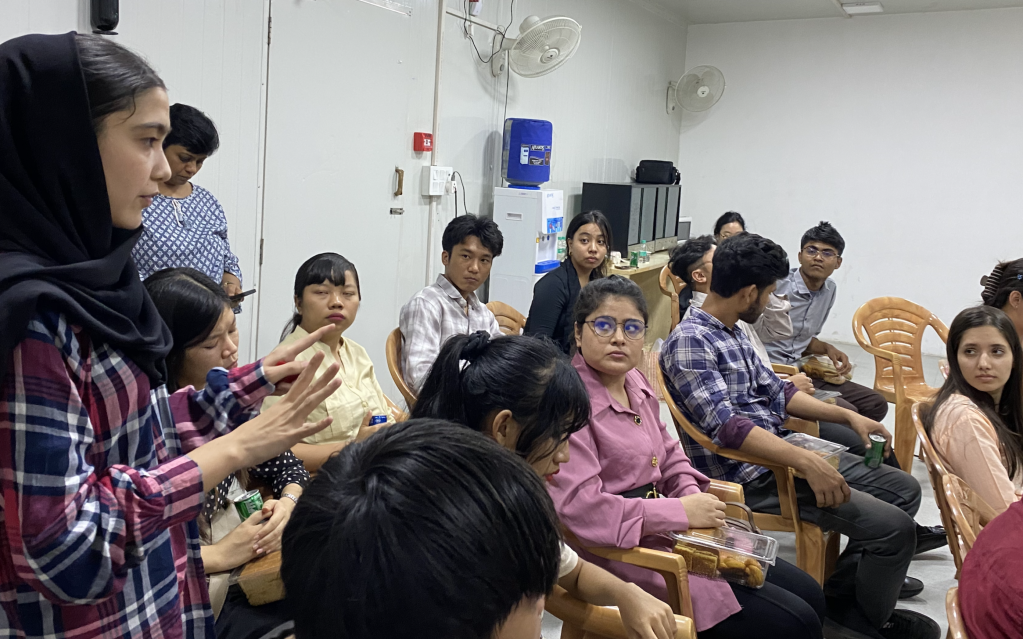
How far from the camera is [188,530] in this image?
113 cm

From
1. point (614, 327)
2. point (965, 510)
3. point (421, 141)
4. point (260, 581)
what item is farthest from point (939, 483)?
point (421, 141)

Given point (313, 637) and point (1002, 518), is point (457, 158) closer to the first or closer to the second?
point (1002, 518)

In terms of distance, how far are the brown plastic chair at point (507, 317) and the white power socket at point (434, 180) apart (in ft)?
3.98

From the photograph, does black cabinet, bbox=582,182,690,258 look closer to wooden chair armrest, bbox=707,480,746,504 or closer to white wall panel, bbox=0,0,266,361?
white wall panel, bbox=0,0,266,361

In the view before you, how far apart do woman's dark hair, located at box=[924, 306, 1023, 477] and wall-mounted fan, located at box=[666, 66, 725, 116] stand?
550 centimetres

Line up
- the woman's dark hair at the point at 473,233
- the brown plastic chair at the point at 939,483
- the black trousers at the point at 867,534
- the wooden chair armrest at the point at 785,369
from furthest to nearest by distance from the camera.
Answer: the wooden chair armrest at the point at 785,369 → the woman's dark hair at the point at 473,233 → the black trousers at the point at 867,534 → the brown plastic chair at the point at 939,483

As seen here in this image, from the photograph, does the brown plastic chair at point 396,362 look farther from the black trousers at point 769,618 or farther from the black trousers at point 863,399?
→ the black trousers at point 863,399

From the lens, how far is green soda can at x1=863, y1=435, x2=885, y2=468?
2590mm

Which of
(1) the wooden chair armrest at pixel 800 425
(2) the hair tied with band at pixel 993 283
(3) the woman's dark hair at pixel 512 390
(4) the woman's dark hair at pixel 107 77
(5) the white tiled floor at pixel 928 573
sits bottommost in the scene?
(5) the white tiled floor at pixel 928 573

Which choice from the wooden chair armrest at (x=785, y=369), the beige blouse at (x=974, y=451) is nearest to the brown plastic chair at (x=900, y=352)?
the wooden chair armrest at (x=785, y=369)

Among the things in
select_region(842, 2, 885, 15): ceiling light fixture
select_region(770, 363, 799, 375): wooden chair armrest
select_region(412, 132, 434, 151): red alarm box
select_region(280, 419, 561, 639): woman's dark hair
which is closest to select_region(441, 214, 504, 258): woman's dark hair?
select_region(770, 363, 799, 375): wooden chair armrest

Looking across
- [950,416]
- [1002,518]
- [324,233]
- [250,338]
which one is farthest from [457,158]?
[1002,518]

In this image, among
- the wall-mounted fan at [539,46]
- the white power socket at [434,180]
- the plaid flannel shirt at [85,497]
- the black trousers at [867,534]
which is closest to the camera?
the plaid flannel shirt at [85,497]

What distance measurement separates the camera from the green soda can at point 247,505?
164 cm
